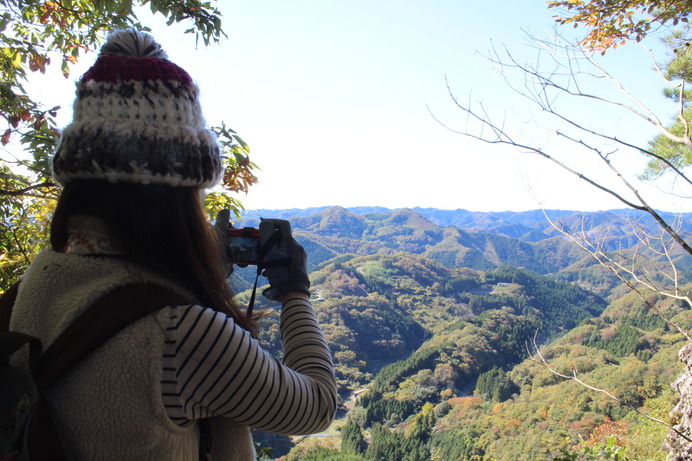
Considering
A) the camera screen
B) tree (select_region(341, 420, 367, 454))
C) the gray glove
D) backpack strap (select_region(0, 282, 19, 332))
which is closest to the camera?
backpack strap (select_region(0, 282, 19, 332))

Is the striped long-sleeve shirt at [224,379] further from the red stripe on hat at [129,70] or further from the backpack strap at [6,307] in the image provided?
the red stripe on hat at [129,70]

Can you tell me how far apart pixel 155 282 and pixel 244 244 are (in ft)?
1.42

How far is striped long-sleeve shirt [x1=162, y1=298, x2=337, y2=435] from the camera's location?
69cm

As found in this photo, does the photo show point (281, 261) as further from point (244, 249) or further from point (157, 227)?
point (157, 227)

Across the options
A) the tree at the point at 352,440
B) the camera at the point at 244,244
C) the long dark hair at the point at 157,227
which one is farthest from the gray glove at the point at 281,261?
the tree at the point at 352,440

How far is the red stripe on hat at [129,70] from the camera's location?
2.71 ft

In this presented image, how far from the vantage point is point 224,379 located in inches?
27.8

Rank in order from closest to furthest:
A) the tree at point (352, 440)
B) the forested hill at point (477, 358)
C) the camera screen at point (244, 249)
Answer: the camera screen at point (244, 249) → the forested hill at point (477, 358) → the tree at point (352, 440)

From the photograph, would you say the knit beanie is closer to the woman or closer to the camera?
the woman

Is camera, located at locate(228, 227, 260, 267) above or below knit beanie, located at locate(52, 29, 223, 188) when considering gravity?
below

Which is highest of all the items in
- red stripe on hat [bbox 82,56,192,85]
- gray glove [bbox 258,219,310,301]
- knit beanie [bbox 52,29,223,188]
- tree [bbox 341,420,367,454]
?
red stripe on hat [bbox 82,56,192,85]

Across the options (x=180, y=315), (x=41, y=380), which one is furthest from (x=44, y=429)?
(x=180, y=315)

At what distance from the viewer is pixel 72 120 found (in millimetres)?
876

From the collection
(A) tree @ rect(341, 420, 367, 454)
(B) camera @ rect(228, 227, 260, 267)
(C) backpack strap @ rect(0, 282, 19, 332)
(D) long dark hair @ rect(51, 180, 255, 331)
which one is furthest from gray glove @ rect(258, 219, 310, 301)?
(A) tree @ rect(341, 420, 367, 454)
